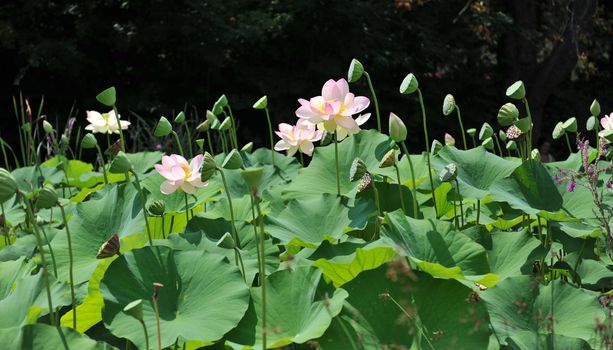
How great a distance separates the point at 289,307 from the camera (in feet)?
3.34

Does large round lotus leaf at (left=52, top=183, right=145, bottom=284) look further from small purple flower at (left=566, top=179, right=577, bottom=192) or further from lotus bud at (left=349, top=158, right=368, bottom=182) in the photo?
small purple flower at (left=566, top=179, right=577, bottom=192)

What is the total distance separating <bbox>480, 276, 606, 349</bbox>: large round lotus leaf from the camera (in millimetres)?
1009

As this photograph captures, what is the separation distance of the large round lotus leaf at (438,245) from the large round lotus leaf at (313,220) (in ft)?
0.40

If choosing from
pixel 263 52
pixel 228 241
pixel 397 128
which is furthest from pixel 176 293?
pixel 263 52

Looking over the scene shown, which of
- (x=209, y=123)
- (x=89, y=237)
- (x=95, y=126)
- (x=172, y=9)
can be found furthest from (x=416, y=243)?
(x=172, y=9)

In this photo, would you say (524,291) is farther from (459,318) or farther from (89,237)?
(89,237)

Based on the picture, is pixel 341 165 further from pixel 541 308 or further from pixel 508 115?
pixel 541 308

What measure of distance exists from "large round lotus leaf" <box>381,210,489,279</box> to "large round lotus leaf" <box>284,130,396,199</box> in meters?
0.30

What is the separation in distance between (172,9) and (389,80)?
6.99 ft

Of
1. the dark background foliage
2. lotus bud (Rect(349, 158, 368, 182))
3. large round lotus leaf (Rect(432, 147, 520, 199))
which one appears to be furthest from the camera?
the dark background foliage

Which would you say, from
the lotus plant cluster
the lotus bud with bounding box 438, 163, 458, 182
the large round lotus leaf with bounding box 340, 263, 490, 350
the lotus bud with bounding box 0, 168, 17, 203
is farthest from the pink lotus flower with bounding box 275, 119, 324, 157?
the lotus bud with bounding box 0, 168, 17, 203

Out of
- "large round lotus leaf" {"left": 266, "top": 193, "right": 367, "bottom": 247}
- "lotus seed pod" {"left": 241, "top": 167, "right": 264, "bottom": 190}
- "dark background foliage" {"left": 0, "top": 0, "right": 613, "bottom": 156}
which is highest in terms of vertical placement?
"lotus seed pod" {"left": 241, "top": 167, "right": 264, "bottom": 190}

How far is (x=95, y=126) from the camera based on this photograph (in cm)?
204

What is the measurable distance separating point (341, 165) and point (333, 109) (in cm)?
28
